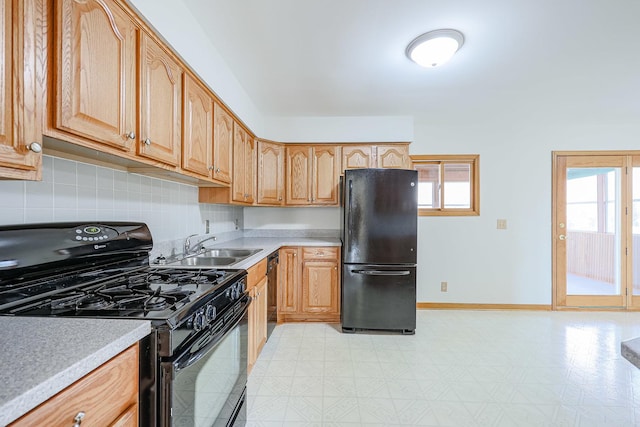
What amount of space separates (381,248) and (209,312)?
1.88m

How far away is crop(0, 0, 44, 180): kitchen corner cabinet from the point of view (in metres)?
0.68

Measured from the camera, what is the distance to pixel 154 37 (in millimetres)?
1259

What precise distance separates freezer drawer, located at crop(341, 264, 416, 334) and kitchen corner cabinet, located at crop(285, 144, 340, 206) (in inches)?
37.4

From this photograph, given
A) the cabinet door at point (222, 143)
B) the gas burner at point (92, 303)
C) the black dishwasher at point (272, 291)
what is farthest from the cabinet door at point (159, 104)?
the black dishwasher at point (272, 291)

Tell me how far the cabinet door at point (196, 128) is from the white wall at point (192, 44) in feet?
0.33

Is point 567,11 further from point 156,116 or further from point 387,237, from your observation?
point 156,116

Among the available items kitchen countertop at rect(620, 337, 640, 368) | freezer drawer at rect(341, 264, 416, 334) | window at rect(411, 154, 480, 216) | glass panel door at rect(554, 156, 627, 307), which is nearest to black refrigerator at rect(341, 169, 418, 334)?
freezer drawer at rect(341, 264, 416, 334)

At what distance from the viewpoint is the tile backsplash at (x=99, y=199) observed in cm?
104

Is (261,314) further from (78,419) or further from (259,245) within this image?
(78,419)

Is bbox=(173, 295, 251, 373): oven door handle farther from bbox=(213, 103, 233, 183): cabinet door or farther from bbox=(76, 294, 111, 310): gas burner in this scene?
bbox=(213, 103, 233, 183): cabinet door

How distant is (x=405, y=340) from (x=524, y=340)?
1.14m

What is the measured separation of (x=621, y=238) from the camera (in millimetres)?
3219

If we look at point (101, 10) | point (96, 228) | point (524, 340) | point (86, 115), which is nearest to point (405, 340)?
point (524, 340)

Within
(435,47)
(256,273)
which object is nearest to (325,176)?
(256,273)
